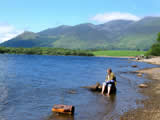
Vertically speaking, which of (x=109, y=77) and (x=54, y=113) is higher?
(x=109, y=77)

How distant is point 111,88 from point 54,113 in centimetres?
871

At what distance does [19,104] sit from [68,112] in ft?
15.9

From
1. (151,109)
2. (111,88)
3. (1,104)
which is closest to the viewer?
(151,109)

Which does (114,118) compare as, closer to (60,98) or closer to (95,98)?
(95,98)

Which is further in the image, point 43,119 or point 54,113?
point 54,113

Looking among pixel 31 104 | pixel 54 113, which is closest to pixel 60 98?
pixel 31 104

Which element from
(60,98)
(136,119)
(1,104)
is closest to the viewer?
(136,119)

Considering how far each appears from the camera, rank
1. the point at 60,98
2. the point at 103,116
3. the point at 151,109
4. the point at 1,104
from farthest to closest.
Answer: the point at 60,98 → the point at 1,104 → the point at 151,109 → the point at 103,116

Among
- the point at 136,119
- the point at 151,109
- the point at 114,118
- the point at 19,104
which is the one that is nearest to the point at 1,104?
the point at 19,104

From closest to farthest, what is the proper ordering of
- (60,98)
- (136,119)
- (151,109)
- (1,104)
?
(136,119) < (151,109) < (1,104) < (60,98)

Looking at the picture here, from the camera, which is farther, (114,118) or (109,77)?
(109,77)

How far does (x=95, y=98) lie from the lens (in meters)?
17.8

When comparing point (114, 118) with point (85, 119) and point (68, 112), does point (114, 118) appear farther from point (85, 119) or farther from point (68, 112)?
point (68, 112)

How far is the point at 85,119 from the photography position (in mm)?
11859
